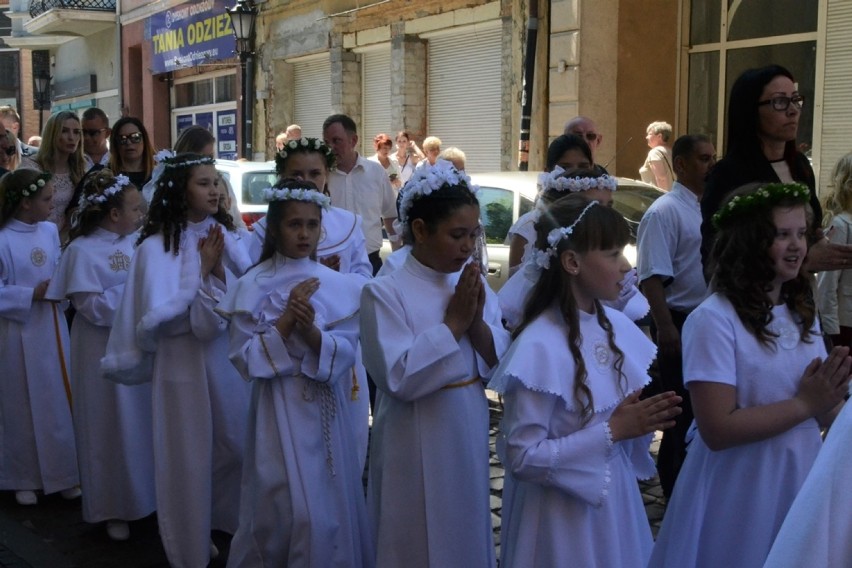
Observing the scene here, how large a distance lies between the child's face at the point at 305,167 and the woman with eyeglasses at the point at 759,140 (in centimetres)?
194

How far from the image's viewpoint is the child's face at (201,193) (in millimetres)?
5160

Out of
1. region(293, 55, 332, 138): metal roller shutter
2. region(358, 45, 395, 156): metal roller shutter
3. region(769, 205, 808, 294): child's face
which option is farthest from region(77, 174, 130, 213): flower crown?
region(293, 55, 332, 138): metal roller shutter

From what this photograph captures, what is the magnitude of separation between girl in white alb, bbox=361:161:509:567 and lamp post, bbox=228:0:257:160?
17064mm

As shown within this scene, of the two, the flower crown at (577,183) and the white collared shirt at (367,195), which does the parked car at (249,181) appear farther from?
the flower crown at (577,183)

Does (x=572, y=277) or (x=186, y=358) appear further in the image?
(x=186, y=358)

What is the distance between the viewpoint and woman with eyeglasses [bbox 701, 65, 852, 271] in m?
4.67

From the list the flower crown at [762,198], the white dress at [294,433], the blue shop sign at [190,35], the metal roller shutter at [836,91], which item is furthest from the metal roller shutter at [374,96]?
the flower crown at [762,198]

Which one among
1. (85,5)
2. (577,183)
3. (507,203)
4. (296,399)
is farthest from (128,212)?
(85,5)

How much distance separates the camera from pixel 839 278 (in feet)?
20.7

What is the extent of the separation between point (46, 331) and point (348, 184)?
8.71 feet

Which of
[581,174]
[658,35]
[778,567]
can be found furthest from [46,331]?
[658,35]

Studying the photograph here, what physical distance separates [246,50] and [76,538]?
16.2 meters

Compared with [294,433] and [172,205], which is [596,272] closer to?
[294,433]

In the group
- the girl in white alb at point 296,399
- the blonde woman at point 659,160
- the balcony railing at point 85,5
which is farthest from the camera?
the balcony railing at point 85,5
